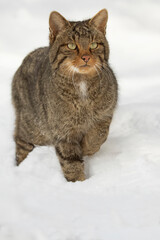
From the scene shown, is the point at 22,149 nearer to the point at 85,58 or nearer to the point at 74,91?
the point at 74,91

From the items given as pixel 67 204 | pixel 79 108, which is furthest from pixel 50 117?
pixel 67 204

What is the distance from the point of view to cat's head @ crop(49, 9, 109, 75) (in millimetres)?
3729

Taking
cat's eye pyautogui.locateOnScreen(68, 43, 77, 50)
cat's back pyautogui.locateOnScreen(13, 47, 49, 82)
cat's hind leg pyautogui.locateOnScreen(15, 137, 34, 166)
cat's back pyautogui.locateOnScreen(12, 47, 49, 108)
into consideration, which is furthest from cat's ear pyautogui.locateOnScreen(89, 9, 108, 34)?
cat's hind leg pyautogui.locateOnScreen(15, 137, 34, 166)

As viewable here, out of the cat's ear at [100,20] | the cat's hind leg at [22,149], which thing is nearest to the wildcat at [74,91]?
the cat's ear at [100,20]

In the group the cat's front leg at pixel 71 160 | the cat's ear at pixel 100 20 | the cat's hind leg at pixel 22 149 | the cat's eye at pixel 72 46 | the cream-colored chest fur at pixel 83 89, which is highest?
the cat's ear at pixel 100 20

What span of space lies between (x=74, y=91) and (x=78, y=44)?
0.48 metres

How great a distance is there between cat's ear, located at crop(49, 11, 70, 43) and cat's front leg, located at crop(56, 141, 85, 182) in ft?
3.70

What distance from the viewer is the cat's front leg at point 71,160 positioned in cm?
421

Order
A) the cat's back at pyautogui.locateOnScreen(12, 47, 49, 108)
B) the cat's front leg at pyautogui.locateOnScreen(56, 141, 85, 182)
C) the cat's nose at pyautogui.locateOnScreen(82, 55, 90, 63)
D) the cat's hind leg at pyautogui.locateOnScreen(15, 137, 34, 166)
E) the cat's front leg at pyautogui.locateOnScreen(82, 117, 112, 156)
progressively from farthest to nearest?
the cat's hind leg at pyautogui.locateOnScreen(15, 137, 34, 166), the cat's back at pyautogui.locateOnScreen(12, 47, 49, 108), the cat's front leg at pyautogui.locateOnScreen(82, 117, 112, 156), the cat's front leg at pyautogui.locateOnScreen(56, 141, 85, 182), the cat's nose at pyautogui.locateOnScreen(82, 55, 90, 63)

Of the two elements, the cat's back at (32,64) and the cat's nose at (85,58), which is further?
the cat's back at (32,64)

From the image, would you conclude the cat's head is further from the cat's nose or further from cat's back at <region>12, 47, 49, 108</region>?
cat's back at <region>12, 47, 49, 108</region>

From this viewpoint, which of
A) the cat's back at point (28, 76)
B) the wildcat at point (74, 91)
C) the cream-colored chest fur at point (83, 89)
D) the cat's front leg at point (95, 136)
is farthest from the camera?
the cat's back at point (28, 76)

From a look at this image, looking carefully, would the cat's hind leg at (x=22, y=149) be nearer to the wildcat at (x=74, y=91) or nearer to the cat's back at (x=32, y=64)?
the wildcat at (x=74, y=91)

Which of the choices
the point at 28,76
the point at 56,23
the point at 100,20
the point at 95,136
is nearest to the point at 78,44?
the point at 56,23
